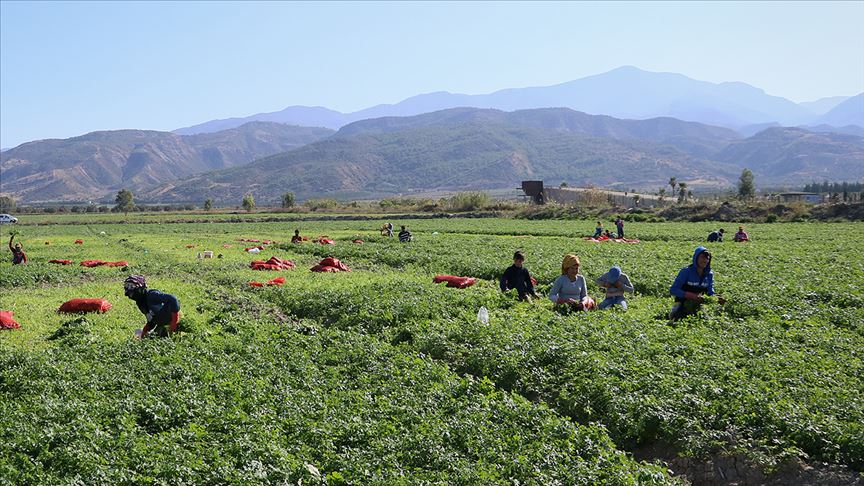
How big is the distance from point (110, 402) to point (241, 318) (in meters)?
6.91

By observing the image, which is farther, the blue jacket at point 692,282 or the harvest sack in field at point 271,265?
the harvest sack in field at point 271,265

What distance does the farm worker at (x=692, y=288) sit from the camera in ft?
51.3

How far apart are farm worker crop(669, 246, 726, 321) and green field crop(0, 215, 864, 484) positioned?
25.0 inches

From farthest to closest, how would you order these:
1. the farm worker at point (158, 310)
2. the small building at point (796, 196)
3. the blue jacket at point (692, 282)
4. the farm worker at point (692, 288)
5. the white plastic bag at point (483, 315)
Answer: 1. the small building at point (796, 196)
2. the white plastic bag at point (483, 315)
3. the blue jacket at point (692, 282)
4. the farm worker at point (692, 288)
5. the farm worker at point (158, 310)

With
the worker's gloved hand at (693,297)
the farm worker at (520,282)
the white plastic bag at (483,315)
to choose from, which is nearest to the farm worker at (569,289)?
the farm worker at (520,282)

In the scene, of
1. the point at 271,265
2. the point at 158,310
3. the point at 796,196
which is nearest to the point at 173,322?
the point at 158,310

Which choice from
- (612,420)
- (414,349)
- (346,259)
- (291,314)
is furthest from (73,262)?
(612,420)

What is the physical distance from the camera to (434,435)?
9.25 metres

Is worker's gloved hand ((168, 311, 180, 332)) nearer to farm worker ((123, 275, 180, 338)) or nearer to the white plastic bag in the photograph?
farm worker ((123, 275, 180, 338))

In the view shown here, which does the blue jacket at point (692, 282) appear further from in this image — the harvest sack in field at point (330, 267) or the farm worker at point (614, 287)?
the harvest sack in field at point (330, 267)

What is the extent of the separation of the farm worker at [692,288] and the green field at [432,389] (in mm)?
634

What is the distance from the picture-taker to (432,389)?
11.1 meters

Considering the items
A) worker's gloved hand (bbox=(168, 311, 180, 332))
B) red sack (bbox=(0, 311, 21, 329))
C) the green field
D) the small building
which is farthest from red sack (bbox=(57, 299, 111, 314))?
the small building

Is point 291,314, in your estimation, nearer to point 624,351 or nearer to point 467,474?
point 624,351
